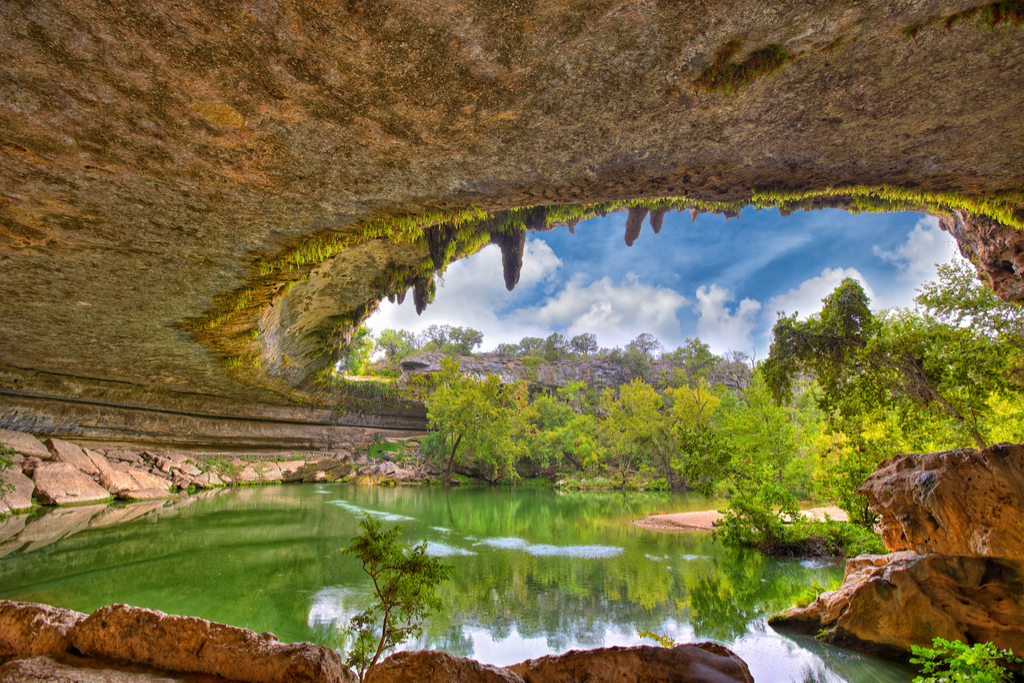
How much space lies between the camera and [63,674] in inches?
104

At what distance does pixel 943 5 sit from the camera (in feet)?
7.72

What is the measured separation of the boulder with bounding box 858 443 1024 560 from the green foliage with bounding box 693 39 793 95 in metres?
4.78

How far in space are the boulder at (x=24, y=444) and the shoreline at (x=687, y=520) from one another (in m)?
17.3

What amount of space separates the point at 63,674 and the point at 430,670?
2.20m

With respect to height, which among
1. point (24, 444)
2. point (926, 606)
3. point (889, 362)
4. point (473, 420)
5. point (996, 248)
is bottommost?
point (926, 606)

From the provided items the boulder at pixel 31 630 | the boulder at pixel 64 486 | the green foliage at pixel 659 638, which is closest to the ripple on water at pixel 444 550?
the green foliage at pixel 659 638

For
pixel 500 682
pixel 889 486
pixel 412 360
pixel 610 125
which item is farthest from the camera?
pixel 412 360

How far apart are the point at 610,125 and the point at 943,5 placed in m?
1.85

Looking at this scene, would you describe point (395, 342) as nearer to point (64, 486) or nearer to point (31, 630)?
point (64, 486)

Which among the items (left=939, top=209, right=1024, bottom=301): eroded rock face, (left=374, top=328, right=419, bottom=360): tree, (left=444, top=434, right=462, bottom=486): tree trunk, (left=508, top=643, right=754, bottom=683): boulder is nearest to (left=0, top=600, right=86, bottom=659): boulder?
(left=508, top=643, right=754, bottom=683): boulder

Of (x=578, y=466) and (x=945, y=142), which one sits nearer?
(x=945, y=142)

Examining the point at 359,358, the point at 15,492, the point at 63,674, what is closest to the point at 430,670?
the point at 63,674

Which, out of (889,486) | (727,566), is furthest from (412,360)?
(889,486)

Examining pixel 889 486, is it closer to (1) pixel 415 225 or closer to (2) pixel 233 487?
(1) pixel 415 225
